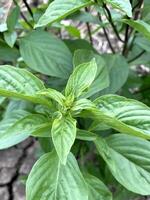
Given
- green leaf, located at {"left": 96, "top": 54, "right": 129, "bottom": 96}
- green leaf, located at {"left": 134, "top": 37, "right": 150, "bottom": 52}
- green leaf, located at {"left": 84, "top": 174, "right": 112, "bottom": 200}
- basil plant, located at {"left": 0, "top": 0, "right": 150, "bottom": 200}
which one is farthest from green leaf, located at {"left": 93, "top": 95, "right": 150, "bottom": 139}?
green leaf, located at {"left": 134, "top": 37, "right": 150, "bottom": 52}

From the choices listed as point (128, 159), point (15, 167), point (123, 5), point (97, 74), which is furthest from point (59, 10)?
point (15, 167)

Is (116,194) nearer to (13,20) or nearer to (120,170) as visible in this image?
(120,170)

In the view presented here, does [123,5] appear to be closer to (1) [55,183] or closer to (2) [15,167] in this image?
(1) [55,183]

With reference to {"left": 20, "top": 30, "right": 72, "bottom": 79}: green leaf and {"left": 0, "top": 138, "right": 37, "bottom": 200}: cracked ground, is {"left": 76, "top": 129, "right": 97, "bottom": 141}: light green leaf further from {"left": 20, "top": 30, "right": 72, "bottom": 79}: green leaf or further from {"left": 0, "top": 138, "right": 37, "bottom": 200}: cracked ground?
{"left": 0, "top": 138, "right": 37, "bottom": 200}: cracked ground

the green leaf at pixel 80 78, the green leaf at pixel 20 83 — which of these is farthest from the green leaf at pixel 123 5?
the green leaf at pixel 20 83

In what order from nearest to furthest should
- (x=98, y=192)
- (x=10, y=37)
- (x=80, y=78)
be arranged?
1. (x=80, y=78)
2. (x=98, y=192)
3. (x=10, y=37)

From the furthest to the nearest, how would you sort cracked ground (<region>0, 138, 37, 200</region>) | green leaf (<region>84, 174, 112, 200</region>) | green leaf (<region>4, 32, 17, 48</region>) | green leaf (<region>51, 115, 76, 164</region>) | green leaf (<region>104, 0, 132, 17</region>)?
1. cracked ground (<region>0, 138, 37, 200</region>)
2. green leaf (<region>4, 32, 17, 48</region>)
3. green leaf (<region>84, 174, 112, 200</region>)
4. green leaf (<region>104, 0, 132, 17</region>)
5. green leaf (<region>51, 115, 76, 164</region>)

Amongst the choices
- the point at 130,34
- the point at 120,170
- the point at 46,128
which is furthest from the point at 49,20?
the point at 130,34

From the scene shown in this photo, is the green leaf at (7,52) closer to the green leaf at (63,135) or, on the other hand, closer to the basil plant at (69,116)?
the basil plant at (69,116)
